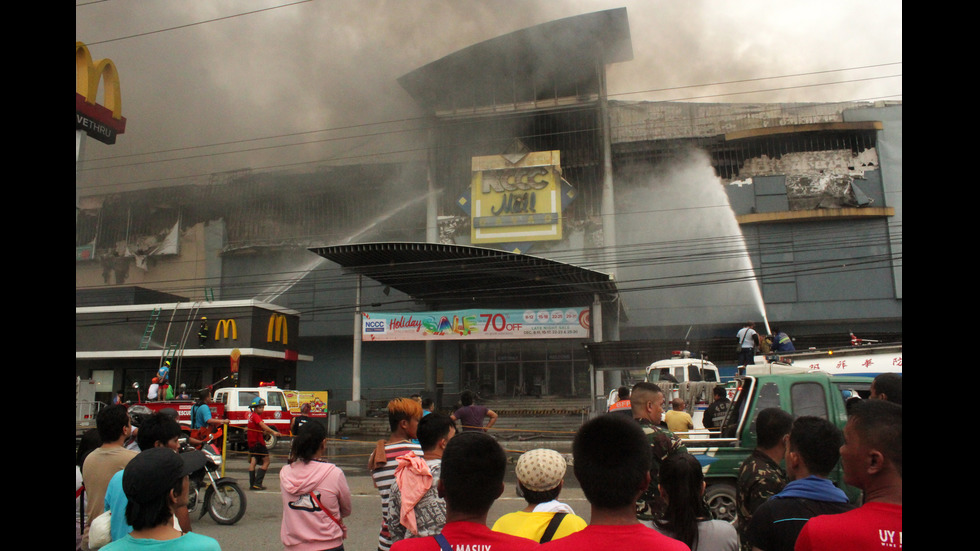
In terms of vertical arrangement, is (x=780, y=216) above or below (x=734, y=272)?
above

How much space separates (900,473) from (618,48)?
29210 millimetres

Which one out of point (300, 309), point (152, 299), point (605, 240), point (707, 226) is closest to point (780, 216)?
point (707, 226)

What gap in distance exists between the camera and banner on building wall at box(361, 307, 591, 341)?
886 inches

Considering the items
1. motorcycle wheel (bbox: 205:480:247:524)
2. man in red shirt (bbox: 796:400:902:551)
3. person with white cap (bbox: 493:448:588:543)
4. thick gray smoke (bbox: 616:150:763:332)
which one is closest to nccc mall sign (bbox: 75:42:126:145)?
motorcycle wheel (bbox: 205:480:247:524)

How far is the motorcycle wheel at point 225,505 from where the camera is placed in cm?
774

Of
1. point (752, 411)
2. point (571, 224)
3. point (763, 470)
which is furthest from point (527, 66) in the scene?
point (763, 470)

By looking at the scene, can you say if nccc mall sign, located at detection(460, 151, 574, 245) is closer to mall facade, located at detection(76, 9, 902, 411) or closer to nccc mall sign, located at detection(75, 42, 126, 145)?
mall facade, located at detection(76, 9, 902, 411)

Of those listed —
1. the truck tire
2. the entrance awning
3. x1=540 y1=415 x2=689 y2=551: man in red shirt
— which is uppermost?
the entrance awning

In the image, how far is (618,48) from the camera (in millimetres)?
28906

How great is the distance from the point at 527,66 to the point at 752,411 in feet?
82.8

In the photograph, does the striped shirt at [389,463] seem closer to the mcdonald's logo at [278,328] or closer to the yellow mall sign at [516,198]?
the mcdonald's logo at [278,328]

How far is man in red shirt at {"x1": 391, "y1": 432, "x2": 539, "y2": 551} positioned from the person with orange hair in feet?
4.99

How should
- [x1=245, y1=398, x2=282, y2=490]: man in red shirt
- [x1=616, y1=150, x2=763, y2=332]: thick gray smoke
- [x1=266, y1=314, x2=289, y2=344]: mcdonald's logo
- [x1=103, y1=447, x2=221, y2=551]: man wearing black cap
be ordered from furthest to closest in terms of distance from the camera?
[x1=616, y1=150, x2=763, y2=332]: thick gray smoke, [x1=266, y1=314, x2=289, y2=344]: mcdonald's logo, [x1=245, y1=398, x2=282, y2=490]: man in red shirt, [x1=103, y1=447, x2=221, y2=551]: man wearing black cap

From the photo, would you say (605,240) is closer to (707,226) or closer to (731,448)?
(707,226)
